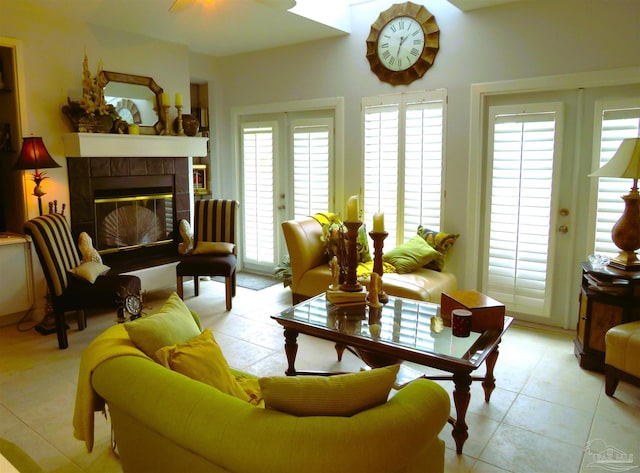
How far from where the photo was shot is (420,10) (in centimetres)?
422

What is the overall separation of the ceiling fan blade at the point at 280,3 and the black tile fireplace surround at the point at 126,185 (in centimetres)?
195

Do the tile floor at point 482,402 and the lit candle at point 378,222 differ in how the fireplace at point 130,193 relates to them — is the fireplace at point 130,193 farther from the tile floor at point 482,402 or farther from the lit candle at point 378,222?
the lit candle at point 378,222

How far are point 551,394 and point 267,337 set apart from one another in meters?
2.04

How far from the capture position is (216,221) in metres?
4.94

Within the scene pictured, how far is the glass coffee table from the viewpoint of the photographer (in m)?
2.25

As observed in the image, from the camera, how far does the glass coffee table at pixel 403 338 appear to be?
A: 2.25m

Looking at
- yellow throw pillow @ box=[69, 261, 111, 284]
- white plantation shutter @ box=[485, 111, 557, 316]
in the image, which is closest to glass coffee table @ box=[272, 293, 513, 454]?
white plantation shutter @ box=[485, 111, 557, 316]

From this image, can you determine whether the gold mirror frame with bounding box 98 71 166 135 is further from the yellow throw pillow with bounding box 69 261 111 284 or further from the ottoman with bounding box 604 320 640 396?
the ottoman with bounding box 604 320 640 396

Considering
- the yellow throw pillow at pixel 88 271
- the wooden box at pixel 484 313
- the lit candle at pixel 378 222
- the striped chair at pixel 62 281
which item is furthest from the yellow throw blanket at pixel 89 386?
the yellow throw pillow at pixel 88 271

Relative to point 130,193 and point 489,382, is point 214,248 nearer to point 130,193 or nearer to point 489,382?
point 130,193

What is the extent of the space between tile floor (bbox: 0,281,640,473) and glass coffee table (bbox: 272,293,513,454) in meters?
0.20

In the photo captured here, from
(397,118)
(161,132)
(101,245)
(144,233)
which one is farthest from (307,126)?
(101,245)

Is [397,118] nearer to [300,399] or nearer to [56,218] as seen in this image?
[56,218]

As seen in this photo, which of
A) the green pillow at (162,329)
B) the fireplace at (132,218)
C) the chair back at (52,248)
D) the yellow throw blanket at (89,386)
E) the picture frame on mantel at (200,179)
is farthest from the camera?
the picture frame on mantel at (200,179)
